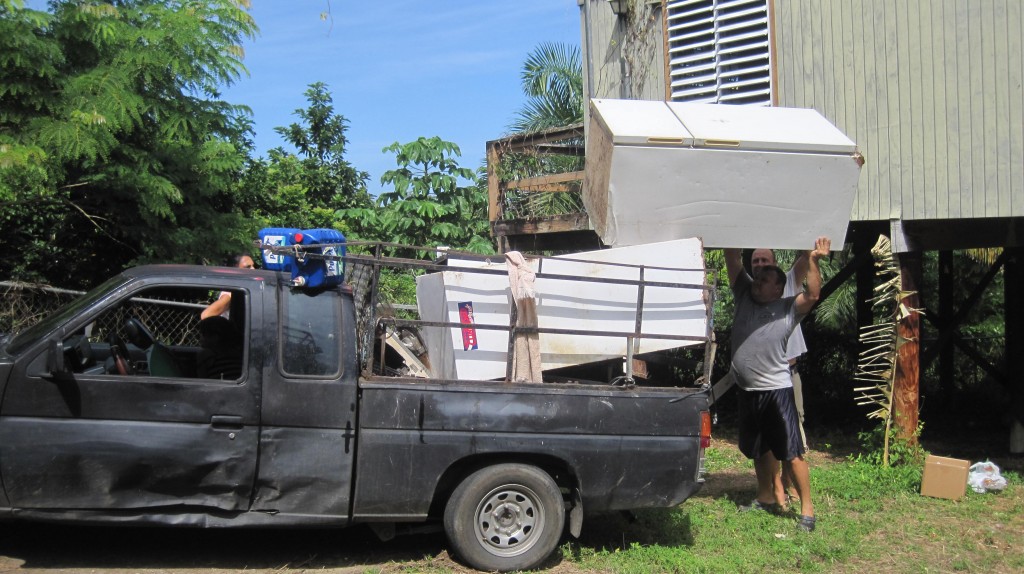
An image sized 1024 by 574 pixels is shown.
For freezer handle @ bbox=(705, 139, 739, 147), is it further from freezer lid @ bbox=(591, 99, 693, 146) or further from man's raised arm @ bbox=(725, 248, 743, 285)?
man's raised arm @ bbox=(725, 248, 743, 285)

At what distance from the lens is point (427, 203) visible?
1239 centimetres

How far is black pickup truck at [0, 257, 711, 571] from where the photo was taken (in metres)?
4.32

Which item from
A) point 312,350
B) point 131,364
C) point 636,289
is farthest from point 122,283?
point 636,289

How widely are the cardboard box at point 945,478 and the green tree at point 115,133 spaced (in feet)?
23.6

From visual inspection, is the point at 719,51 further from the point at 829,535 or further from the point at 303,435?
the point at 303,435

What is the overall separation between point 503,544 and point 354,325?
1.52 metres

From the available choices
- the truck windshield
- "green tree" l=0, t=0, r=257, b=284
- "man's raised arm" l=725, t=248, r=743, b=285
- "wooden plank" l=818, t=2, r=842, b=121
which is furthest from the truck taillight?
"green tree" l=0, t=0, r=257, b=284

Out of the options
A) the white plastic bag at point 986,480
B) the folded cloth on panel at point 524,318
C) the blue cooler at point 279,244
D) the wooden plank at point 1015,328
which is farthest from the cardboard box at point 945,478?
the blue cooler at point 279,244

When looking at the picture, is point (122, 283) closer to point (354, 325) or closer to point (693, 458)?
point (354, 325)

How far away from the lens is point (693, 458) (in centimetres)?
505

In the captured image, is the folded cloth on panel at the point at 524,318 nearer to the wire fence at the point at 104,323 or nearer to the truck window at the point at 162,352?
the truck window at the point at 162,352

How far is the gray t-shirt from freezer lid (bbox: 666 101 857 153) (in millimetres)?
1179

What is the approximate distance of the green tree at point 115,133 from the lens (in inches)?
Result: 291

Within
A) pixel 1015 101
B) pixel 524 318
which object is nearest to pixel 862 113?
pixel 1015 101
